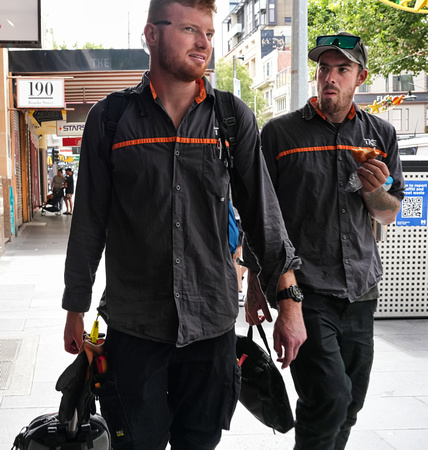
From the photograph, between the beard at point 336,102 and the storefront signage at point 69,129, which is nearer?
the beard at point 336,102

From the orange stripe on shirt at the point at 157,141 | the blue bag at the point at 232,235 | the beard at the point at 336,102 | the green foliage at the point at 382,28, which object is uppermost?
the green foliage at the point at 382,28

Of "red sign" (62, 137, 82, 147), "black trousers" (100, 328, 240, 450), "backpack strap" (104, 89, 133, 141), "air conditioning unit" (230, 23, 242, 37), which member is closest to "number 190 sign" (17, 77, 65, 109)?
"backpack strap" (104, 89, 133, 141)

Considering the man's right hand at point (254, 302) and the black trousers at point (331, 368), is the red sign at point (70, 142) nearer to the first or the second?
the man's right hand at point (254, 302)

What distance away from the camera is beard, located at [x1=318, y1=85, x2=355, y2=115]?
3221 mm

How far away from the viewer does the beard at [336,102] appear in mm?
3221

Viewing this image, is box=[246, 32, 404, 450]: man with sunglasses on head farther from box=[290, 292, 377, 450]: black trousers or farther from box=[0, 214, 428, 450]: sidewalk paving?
box=[0, 214, 428, 450]: sidewalk paving

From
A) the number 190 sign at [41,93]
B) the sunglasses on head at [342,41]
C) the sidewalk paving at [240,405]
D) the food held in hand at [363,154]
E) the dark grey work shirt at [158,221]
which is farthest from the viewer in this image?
the number 190 sign at [41,93]

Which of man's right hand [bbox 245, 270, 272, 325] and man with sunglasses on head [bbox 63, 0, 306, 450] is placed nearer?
man with sunglasses on head [bbox 63, 0, 306, 450]

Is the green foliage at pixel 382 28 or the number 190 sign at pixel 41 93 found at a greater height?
the green foliage at pixel 382 28

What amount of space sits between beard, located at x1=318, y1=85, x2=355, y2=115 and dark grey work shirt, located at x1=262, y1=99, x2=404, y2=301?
45 millimetres

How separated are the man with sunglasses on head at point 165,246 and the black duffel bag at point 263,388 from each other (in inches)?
11.0

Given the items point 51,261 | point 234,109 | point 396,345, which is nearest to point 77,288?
point 234,109

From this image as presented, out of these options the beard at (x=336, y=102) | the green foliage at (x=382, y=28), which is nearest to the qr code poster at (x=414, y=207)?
the beard at (x=336, y=102)

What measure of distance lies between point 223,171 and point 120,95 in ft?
1.55
